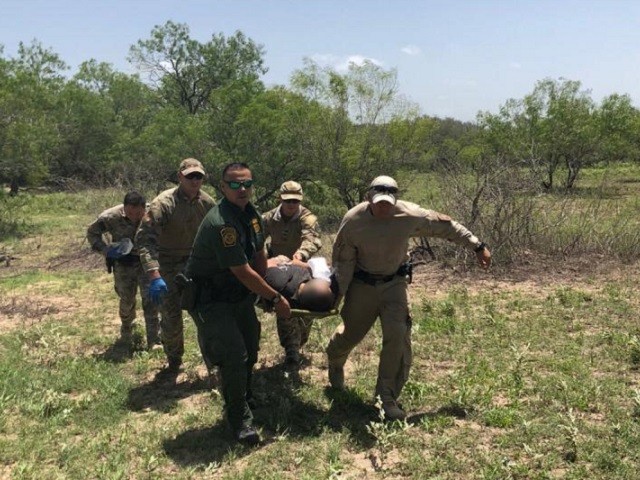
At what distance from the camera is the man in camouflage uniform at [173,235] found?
194 inches

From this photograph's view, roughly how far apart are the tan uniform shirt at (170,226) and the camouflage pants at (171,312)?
0.08 meters

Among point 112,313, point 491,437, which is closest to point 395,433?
point 491,437

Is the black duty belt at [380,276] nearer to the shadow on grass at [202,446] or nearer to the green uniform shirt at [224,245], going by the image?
the green uniform shirt at [224,245]

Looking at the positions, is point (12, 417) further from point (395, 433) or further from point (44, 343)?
point (395, 433)

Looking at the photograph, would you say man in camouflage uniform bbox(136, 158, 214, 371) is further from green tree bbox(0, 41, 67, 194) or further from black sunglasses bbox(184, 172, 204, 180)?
green tree bbox(0, 41, 67, 194)

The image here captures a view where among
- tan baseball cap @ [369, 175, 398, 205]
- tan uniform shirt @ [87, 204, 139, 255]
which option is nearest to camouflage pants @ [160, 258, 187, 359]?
tan uniform shirt @ [87, 204, 139, 255]

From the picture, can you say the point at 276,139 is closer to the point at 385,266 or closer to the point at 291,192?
the point at 291,192

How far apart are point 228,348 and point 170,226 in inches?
66.0

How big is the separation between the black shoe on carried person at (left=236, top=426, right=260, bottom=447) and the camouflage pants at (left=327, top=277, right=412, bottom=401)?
3.24ft

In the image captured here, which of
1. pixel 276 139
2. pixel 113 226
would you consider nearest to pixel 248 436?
pixel 113 226

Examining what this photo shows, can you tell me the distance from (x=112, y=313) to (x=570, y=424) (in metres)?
6.02

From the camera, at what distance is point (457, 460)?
360cm

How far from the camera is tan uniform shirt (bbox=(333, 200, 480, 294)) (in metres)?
4.17

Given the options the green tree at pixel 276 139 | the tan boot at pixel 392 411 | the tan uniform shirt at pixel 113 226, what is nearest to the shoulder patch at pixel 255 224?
the tan boot at pixel 392 411
